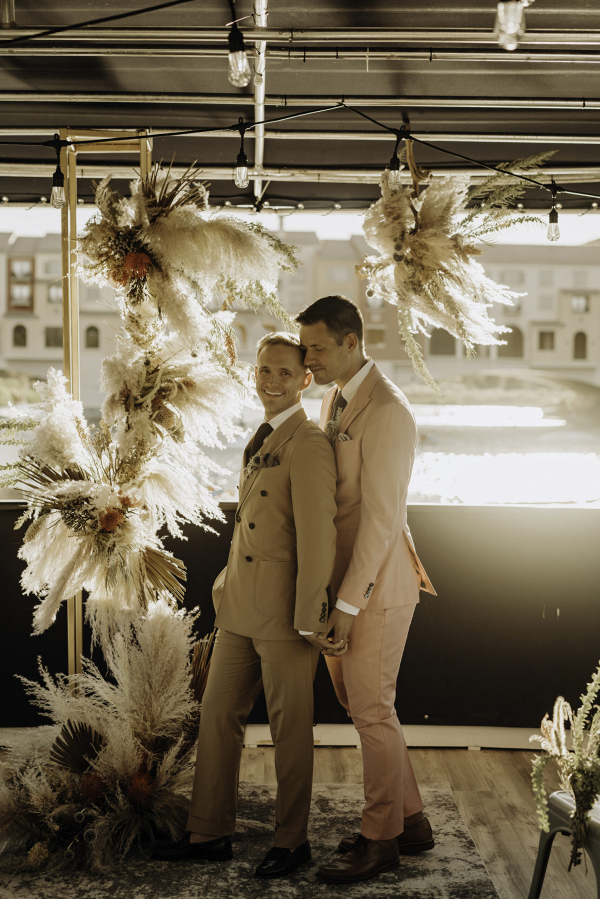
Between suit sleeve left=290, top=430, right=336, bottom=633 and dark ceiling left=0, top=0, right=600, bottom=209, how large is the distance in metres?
1.46

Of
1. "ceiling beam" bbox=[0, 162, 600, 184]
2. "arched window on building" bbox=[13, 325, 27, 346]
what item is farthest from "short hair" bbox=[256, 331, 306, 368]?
"arched window on building" bbox=[13, 325, 27, 346]

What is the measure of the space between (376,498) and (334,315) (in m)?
0.64

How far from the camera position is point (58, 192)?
2.89 m

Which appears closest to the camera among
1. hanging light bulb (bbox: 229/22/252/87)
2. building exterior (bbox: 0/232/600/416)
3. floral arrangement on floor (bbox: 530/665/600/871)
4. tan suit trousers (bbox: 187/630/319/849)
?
floral arrangement on floor (bbox: 530/665/600/871)

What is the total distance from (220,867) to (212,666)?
682 mm

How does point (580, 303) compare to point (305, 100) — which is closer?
point (305, 100)

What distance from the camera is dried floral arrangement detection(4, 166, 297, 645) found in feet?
8.70

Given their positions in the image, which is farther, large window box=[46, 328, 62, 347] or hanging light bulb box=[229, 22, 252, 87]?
large window box=[46, 328, 62, 347]

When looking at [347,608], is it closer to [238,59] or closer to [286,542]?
[286,542]

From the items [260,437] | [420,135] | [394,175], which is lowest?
[260,437]

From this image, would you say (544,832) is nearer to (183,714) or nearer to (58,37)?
(183,714)

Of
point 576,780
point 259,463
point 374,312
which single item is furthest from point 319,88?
point 576,780

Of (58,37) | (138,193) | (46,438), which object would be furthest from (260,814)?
(58,37)

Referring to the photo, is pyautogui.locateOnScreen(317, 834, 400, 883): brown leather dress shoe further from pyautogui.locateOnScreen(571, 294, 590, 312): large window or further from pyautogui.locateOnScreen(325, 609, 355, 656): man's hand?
pyautogui.locateOnScreen(571, 294, 590, 312): large window
